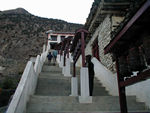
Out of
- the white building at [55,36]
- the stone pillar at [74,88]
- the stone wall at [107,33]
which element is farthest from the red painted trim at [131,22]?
the white building at [55,36]

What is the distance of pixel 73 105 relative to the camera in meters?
4.92

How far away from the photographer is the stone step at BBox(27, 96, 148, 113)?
4.69 metres

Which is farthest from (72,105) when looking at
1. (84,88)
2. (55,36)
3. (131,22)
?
(55,36)

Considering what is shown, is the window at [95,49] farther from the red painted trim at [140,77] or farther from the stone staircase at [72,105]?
the red painted trim at [140,77]

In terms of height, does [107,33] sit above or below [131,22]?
above

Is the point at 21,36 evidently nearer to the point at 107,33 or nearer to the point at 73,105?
the point at 107,33

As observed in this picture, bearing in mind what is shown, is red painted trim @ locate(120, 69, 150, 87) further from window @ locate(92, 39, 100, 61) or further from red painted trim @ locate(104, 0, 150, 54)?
window @ locate(92, 39, 100, 61)

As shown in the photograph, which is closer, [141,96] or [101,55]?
[141,96]

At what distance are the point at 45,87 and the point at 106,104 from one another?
117 inches

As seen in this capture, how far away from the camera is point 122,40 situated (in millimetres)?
3211

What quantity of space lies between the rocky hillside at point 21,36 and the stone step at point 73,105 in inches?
716

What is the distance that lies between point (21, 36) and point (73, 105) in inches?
1232

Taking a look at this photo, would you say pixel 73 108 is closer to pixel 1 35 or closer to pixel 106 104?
pixel 106 104

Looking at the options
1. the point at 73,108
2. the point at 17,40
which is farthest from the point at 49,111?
the point at 17,40
